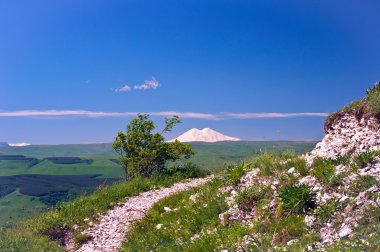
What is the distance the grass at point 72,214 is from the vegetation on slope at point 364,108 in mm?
11045

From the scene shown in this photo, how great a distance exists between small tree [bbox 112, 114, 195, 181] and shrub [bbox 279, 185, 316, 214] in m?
19.2

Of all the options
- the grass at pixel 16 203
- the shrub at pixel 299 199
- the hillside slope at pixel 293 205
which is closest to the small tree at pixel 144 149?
the hillside slope at pixel 293 205

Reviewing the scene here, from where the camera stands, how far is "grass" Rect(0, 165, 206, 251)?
1669 cm

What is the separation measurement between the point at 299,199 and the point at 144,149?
20532mm

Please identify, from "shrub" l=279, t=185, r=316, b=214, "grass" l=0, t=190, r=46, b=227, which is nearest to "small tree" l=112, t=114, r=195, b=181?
"shrub" l=279, t=185, r=316, b=214

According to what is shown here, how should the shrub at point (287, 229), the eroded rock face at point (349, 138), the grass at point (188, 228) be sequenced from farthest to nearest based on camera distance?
1. the eroded rock face at point (349, 138)
2. the grass at point (188, 228)
3. the shrub at point (287, 229)

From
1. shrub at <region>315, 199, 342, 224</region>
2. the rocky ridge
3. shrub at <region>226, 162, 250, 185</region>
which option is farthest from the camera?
shrub at <region>226, 162, 250, 185</region>

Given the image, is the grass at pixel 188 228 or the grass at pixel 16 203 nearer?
the grass at pixel 188 228

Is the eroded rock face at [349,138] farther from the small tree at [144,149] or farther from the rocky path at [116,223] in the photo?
the small tree at [144,149]

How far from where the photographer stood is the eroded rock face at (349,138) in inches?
600

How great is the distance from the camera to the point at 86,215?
20.2 metres

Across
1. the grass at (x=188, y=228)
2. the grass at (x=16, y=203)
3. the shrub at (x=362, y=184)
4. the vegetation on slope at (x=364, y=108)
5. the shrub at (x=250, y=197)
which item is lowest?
the grass at (x=16, y=203)

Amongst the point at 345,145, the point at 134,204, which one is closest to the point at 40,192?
the point at 134,204

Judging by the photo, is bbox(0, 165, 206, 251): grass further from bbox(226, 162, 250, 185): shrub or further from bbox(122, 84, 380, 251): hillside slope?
bbox(226, 162, 250, 185): shrub
